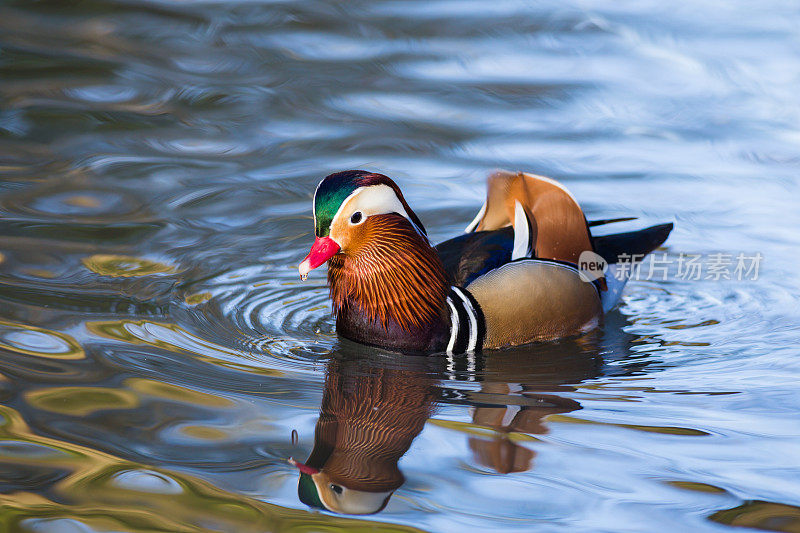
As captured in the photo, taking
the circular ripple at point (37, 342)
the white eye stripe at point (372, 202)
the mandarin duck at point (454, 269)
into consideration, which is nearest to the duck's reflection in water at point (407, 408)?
the mandarin duck at point (454, 269)

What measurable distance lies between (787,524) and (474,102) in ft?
17.5

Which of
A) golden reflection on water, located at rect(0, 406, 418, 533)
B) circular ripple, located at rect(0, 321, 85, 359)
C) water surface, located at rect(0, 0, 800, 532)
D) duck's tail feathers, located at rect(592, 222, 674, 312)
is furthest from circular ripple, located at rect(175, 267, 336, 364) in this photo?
duck's tail feathers, located at rect(592, 222, 674, 312)

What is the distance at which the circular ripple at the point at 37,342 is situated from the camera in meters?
4.68

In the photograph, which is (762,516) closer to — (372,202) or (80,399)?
(372,202)

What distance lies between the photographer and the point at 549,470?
12.6ft

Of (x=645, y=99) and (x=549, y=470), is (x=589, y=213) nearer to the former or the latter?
(x=645, y=99)

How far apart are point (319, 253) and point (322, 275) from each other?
1.35 meters

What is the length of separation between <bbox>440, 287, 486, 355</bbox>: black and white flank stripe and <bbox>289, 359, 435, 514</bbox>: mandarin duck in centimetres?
26

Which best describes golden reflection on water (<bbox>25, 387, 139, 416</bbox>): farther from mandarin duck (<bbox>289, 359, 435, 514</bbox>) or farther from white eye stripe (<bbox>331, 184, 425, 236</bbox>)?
white eye stripe (<bbox>331, 184, 425, 236</bbox>)

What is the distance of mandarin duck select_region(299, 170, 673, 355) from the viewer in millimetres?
4656

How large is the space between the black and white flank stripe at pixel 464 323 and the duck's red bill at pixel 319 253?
612 millimetres

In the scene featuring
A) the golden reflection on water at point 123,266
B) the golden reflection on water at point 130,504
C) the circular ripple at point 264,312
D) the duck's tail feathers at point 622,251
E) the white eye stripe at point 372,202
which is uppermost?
the white eye stripe at point 372,202

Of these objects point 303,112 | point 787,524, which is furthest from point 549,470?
point 303,112

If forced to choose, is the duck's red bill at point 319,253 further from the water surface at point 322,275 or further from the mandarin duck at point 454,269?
the water surface at point 322,275
